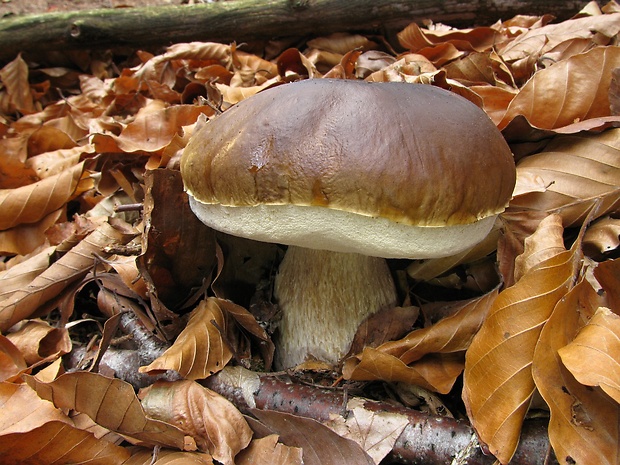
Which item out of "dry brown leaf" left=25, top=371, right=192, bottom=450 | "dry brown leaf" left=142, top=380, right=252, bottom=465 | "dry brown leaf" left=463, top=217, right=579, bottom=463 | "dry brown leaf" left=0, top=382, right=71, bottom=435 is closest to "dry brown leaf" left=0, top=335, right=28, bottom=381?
"dry brown leaf" left=0, top=382, right=71, bottom=435

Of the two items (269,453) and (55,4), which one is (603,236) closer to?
(269,453)

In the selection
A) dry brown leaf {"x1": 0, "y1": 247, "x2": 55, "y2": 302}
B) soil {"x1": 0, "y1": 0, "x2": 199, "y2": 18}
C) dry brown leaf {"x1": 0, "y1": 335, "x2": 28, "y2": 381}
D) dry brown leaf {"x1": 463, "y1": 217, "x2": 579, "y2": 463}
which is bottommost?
dry brown leaf {"x1": 0, "y1": 335, "x2": 28, "y2": 381}

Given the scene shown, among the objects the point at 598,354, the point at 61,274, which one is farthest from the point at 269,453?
the point at 61,274

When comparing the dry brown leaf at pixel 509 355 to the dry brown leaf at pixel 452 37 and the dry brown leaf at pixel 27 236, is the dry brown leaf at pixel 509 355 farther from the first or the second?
the dry brown leaf at pixel 452 37

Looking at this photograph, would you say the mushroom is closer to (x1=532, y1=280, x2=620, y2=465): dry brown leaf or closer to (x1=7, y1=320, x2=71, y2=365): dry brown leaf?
(x1=532, y1=280, x2=620, y2=465): dry brown leaf

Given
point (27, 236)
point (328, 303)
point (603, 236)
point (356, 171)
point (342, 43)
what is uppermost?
point (356, 171)
